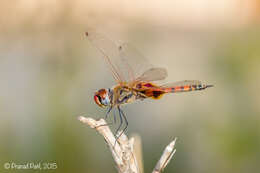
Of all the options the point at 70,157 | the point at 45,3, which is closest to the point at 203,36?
the point at 45,3

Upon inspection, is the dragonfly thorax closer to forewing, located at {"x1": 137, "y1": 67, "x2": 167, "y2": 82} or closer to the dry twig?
forewing, located at {"x1": 137, "y1": 67, "x2": 167, "y2": 82}

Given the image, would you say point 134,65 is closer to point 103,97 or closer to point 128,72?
point 128,72

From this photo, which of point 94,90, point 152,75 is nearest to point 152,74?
point 152,75

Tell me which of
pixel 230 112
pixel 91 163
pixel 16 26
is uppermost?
pixel 16 26

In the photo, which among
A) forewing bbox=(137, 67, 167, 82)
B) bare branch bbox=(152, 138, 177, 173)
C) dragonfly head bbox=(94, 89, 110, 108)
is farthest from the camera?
forewing bbox=(137, 67, 167, 82)

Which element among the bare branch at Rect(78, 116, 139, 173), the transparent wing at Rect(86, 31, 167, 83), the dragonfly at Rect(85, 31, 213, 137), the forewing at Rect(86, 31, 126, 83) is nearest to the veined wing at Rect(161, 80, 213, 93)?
the dragonfly at Rect(85, 31, 213, 137)

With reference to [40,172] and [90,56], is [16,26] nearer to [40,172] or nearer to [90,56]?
[90,56]
